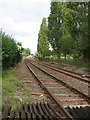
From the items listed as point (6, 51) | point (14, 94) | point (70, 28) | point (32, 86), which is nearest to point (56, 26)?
point (70, 28)

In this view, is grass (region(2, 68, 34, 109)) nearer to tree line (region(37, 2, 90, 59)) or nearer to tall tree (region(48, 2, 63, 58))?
tree line (region(37, 2, 90, 59))

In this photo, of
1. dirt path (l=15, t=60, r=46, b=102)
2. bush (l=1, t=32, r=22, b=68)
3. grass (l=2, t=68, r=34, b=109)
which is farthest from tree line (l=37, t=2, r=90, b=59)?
grass (l=2, t=68, r=34, b=109)

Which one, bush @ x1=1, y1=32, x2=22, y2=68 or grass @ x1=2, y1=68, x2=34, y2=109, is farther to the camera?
bush @ x1=1, y1=32, x2=22, y2=68

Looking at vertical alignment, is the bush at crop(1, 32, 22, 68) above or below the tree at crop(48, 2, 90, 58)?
below

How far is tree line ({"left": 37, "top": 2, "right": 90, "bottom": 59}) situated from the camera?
16569 mm

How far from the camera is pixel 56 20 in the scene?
29188mm

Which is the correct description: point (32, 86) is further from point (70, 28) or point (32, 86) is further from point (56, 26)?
point (56, 26)

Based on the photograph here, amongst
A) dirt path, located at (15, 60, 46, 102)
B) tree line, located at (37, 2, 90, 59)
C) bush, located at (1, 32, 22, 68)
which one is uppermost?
tree line, located at (37, 2, 90, 59)

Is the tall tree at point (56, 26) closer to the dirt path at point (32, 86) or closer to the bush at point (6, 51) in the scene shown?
the bush at point (6, 51)

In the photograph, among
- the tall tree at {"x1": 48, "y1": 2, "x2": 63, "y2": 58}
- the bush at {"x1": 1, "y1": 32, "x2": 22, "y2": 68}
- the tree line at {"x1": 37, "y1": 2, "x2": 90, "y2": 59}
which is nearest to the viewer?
the bush at {"x1": 1, "y1": 32, "x2": 22, "y2": 68}

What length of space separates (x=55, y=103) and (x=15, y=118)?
1672 mm

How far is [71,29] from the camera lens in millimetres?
19703

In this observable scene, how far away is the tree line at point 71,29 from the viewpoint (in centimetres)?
1657

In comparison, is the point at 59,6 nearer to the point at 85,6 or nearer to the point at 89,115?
the point at 85,6
